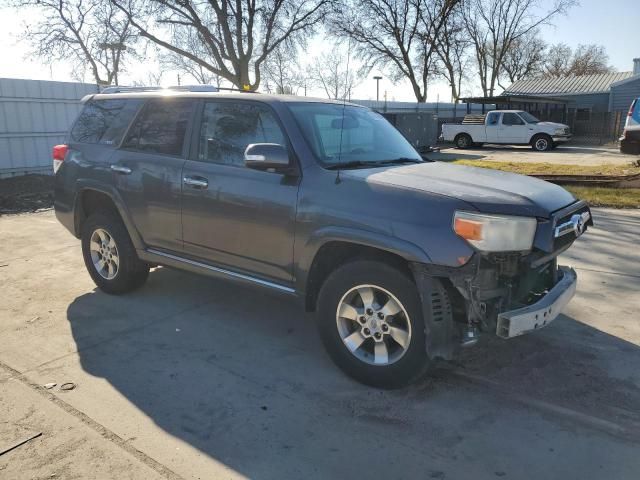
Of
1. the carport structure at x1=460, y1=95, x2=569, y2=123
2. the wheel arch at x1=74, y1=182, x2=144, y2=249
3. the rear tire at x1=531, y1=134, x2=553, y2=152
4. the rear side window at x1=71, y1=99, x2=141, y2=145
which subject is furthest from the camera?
the carport structure at x1=460, y1=95, x2=569, y2=123

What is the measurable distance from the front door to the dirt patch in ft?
24.1

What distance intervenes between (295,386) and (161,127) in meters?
2.49

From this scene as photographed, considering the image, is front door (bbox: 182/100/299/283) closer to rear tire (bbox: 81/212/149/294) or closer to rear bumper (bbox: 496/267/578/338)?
rear tire (bbox: 81/212/149/294)

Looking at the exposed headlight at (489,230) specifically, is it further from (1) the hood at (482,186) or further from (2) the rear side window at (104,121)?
(2) the rear side window at (104,121)

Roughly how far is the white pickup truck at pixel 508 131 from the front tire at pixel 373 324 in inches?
920

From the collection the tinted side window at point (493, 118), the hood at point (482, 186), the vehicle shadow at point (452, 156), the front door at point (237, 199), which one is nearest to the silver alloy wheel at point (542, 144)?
the tinted side window at point (493, 118)

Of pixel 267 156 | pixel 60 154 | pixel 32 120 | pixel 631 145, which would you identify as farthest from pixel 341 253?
pixel 631 145

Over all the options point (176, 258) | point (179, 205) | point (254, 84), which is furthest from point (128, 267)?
point (254, 84)

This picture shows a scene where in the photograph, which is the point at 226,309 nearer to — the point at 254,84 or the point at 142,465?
the point at 142,465

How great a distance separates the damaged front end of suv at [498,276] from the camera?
2.99 metres

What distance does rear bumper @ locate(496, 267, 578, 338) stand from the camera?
304 cm

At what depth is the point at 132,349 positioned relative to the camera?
158 inches

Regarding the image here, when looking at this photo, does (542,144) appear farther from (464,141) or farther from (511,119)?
(464,141)

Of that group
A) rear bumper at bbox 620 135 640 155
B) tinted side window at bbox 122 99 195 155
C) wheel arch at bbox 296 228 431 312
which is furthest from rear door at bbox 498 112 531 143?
wheel arch at bbox 296 228 431 312
